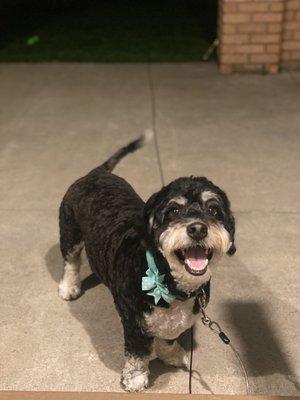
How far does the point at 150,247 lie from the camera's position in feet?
8.93

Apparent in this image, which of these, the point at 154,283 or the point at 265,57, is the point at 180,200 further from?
the point at 265,57

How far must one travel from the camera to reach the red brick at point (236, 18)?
8.24 metres

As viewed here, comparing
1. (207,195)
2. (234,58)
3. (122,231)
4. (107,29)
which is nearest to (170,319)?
(122,231)

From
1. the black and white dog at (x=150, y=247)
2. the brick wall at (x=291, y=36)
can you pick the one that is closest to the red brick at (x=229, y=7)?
the brick wall at (x=291, y=36)

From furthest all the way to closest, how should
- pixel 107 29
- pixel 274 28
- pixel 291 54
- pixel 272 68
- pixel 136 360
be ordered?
pixel 107 29
pixel 291 54
pixel 272 68
pixel 274 28
pixel 136 360

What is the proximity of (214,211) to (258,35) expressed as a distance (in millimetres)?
6383

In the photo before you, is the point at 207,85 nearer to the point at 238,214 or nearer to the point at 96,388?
the point at 238,214

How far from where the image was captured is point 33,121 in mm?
→ 6980

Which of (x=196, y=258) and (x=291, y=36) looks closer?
(x=196, y=258)

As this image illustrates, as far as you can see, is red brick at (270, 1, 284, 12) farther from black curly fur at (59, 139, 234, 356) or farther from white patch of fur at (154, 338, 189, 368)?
white patch of fur at (154, 338, 189, 368)

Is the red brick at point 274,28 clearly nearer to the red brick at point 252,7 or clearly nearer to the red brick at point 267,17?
the red brick at point 267,17

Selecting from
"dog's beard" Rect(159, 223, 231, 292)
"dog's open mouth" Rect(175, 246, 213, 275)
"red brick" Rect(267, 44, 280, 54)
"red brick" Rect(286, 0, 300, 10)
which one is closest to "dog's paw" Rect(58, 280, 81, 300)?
"dog's beard" Rect(159, 223, 231, 292)

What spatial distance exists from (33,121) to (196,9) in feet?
23.7

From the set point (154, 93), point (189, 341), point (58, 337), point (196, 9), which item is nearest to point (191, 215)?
point (189, 341)
